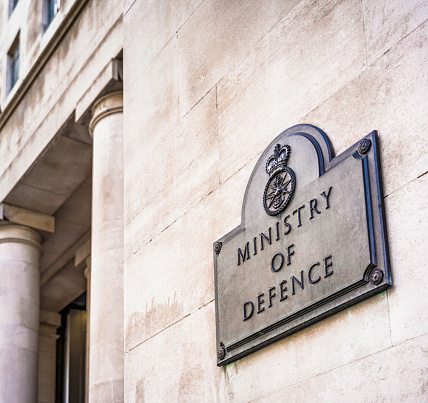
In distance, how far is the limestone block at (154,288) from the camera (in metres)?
13.6

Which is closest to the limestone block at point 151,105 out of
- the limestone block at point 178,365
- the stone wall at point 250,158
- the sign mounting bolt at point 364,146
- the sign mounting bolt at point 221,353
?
the stone wall at point 250,158

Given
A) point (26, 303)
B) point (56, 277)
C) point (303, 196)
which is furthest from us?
point (56, 277)

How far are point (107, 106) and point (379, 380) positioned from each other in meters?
12.7

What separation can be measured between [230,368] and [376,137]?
3724 millimetres

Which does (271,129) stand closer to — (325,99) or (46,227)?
(325,99)

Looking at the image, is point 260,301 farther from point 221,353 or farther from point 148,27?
point 148,27

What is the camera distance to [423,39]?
10.0 m

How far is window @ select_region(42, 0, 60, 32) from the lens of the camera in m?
25.7

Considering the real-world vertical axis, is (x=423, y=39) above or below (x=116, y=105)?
below

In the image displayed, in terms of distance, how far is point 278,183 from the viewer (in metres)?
11.7

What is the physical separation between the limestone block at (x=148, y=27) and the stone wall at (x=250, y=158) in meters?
0.04

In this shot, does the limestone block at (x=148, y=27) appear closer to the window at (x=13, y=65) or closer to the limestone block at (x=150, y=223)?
the limestone block at (x=150, y=223)

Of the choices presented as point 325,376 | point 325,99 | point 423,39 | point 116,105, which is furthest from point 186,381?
point 116,105

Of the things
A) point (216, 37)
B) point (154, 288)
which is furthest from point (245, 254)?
point (216, 37)
